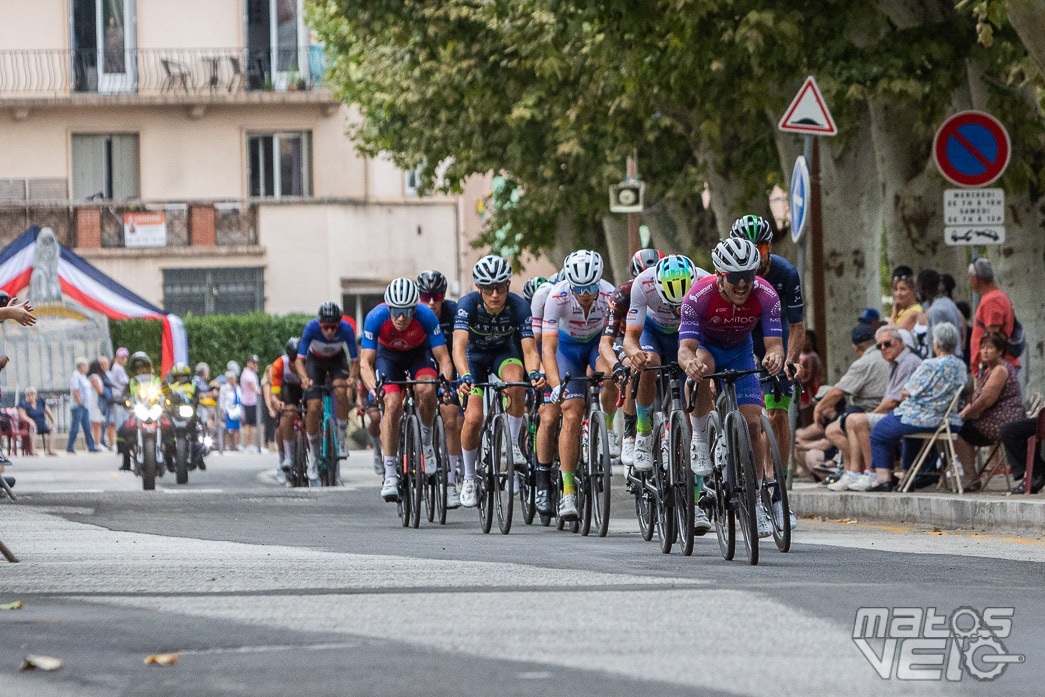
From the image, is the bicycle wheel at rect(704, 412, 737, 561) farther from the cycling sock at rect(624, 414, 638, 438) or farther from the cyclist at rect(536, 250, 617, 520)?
the cyclist at rect(536, 250, 617, 520)

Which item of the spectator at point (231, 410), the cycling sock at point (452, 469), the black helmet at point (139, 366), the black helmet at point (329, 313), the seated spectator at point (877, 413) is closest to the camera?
the cycling sock at point (452, 469)

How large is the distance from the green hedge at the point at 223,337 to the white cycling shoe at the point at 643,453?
34969mm

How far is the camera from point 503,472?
14.3 m

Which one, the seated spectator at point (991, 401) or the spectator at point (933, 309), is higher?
the spectator at point (933, 309)

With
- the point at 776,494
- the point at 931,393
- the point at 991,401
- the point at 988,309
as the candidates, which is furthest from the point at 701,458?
the point at 988,309

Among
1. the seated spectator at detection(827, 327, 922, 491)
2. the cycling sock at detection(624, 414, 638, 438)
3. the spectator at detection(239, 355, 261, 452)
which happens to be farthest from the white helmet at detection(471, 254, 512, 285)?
the spectator at detection(239, 355, 261, 452)

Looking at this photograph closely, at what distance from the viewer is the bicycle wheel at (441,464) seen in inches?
587

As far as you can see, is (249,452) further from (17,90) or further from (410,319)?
(410,319)

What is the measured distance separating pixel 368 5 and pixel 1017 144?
9788mm

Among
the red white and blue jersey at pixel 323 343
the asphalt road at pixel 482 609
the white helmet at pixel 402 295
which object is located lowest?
the asphalt road at pixel 482 609

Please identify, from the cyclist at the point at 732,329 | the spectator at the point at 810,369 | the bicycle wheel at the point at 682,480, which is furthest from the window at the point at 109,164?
the cyclist at the point at 732,329

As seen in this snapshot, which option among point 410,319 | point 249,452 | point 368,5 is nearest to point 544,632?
point 410,319

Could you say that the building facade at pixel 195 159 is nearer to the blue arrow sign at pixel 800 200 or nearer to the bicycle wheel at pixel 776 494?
the blue arrow sign at pixel 800 200

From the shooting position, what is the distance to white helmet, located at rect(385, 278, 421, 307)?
50.4ft
